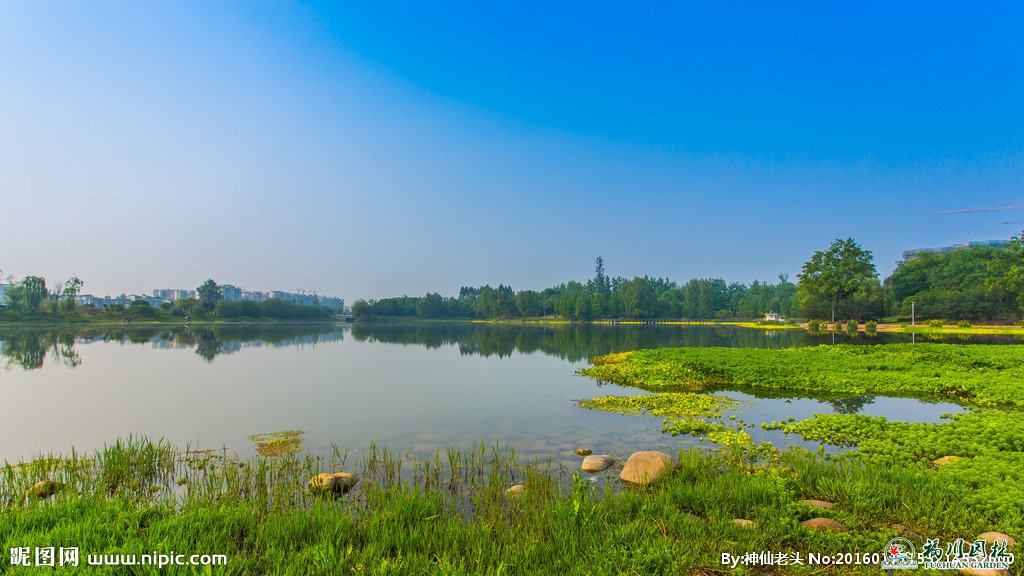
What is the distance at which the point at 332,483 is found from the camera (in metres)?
8.31

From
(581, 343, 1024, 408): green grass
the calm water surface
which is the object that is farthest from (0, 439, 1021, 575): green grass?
(581, 343, 1024, 408): green grass

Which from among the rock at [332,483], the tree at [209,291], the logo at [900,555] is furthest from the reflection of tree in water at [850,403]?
the tree at [209,291]

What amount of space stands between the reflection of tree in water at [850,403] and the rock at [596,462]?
9.61 m

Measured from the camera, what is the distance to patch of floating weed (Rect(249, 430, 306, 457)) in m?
11.4

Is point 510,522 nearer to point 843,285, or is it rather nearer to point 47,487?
point 47,487

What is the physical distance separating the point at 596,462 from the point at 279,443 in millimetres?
8174

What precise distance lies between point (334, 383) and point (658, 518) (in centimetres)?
2011

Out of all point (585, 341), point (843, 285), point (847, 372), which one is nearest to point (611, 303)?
point (843, 285)

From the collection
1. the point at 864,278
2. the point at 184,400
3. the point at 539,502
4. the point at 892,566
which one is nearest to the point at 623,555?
the point at 539,502

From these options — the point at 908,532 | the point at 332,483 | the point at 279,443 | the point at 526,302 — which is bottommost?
the point at 279,443

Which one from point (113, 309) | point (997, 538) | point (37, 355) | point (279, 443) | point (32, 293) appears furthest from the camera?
point (113, 309)

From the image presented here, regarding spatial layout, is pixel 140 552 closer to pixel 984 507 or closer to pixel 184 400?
pixel 984 507

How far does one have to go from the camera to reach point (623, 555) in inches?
200

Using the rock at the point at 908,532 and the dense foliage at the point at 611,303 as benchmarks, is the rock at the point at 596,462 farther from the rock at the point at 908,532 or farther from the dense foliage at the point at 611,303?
the dense foliage at the point at 611,303
